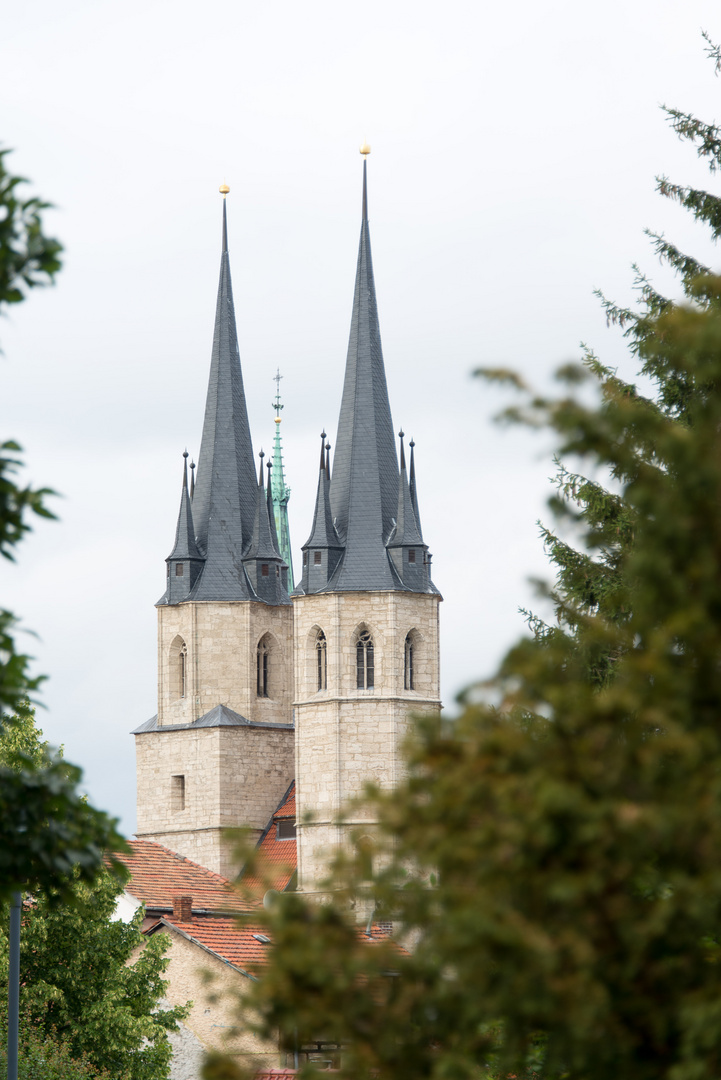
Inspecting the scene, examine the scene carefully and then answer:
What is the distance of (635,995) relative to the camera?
165 inches

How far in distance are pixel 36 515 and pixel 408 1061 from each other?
273 centimetres

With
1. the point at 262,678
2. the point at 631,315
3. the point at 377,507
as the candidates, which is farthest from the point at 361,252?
the point at 631,315

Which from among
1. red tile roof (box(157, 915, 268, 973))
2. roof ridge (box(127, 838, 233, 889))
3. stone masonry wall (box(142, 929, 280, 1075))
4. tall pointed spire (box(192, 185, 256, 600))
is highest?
tall pointed spire (box(192, 185, 256, 600))

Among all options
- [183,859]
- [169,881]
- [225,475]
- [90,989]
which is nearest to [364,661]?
[183,859]

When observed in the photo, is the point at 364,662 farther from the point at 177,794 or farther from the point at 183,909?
the point at 183,909

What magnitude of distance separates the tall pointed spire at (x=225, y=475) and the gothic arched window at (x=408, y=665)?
19.9 feet

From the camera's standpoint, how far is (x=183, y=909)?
4275 centimetres

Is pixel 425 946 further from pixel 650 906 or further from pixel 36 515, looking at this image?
pixel 36 515

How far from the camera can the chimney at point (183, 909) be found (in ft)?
140

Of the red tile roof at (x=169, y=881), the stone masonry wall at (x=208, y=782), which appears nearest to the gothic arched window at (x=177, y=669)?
the stone masonry wall at (x=208, y=782)

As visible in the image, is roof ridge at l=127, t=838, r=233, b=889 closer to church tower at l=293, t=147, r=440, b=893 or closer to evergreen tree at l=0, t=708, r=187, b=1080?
church tower at l=293, t=147, r=440, b=893

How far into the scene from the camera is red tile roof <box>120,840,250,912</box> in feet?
158

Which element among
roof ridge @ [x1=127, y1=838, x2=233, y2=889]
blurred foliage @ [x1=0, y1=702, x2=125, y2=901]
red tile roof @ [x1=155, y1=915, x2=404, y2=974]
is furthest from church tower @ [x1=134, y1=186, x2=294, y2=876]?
blurred foliage @ [x1=0, y1=702, x2=125, y2=901]

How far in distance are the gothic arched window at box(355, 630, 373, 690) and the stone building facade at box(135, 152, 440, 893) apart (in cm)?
4
